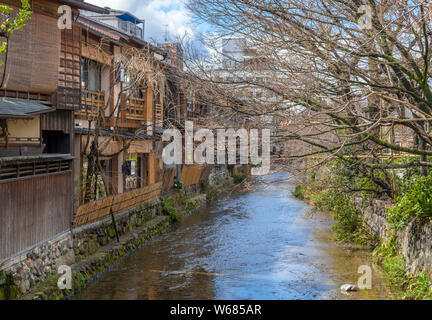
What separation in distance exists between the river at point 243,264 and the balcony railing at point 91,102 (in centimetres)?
561

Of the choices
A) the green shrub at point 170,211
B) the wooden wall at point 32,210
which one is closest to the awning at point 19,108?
the wooden wall at point 32,210

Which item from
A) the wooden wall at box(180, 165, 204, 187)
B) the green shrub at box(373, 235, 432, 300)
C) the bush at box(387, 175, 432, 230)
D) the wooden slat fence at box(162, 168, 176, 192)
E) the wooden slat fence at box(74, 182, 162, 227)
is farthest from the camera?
the wooden wall at box(180, 165, 204, 187)

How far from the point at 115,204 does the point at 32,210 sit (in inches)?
233

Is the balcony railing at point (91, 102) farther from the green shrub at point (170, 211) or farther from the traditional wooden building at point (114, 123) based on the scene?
the green shrub at point (170, 211)

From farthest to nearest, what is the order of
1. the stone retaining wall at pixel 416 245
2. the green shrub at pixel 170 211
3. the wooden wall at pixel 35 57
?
the green shrub at pixel 170 211, the wooden wall at pixel 35 57, the stone retaining wall at pixel 416 245

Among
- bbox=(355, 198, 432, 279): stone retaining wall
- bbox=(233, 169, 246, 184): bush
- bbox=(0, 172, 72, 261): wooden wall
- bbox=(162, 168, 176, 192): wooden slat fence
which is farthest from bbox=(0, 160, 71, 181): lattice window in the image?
bbox=(233, 169, 246, 184): bush

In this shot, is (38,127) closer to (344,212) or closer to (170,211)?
(170,211)

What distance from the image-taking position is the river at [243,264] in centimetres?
1177

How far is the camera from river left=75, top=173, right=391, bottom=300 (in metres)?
11.8

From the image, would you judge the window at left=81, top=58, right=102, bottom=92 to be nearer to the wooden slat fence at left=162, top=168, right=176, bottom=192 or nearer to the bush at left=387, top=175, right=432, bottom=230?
the wooden slat fence at left=162, top=168, right=176, bottom=192

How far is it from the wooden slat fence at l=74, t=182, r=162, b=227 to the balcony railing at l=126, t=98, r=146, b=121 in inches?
131

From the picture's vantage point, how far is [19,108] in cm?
998

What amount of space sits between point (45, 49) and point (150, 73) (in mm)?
5584

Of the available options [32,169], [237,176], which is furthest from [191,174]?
[32,169]
